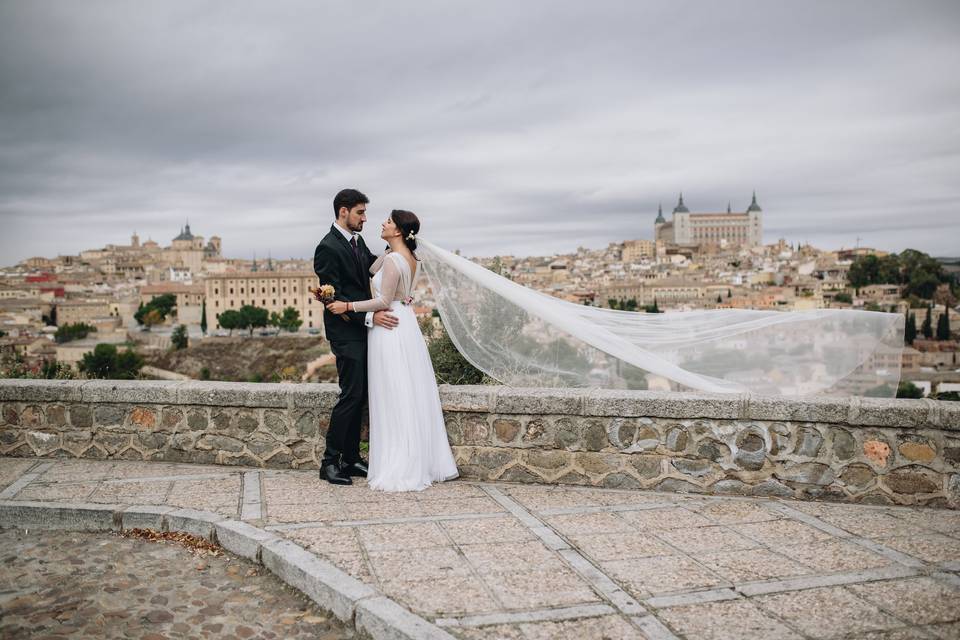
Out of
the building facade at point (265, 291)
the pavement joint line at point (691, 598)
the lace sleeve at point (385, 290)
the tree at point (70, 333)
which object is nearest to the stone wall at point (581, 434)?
the lace sleeve at point (385, 290)

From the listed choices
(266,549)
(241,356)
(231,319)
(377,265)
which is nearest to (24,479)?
(266,549)

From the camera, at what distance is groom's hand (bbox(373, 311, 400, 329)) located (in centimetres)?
497

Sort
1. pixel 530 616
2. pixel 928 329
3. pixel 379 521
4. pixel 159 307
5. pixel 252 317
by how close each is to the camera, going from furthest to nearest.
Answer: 1. pixel 159 307
2. pixel 252 317
3. pixel 928 329
4. pixel 379 521
5. pixel 530 616

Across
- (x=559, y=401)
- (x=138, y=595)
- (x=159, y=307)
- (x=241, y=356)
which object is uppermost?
(x=559, y=401)

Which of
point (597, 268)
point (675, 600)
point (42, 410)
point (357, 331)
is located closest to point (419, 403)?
point (357, 331)

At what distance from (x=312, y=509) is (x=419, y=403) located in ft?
3.40

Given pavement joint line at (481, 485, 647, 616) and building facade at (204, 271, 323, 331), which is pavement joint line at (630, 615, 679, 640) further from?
building facade at (204, 271, 323, 331)

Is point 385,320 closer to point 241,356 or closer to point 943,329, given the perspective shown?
point 943,329

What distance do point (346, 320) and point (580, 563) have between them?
2.40m

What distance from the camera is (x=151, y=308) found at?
402 feet

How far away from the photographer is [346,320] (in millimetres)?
5039

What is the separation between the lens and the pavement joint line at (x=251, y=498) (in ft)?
14.1

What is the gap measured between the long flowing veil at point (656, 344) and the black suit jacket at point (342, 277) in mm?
586

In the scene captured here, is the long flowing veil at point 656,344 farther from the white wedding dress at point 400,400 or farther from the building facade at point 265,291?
the building facade at point 265,291
